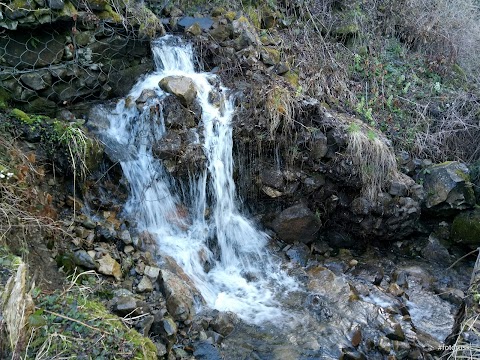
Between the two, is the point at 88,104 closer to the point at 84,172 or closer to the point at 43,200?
the point at 84,172

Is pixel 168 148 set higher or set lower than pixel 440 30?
lower

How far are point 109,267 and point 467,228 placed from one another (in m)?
4.25

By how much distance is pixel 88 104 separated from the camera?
467 centimetres

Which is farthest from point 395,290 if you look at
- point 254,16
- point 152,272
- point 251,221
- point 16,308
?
point 254,16

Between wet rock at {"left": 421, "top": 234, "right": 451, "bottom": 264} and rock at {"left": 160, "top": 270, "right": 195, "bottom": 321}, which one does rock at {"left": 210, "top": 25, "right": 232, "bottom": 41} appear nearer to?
rock at {"left": 160, "top": 270, "right": 195, "bottom": 321}

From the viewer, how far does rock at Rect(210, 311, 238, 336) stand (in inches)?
143

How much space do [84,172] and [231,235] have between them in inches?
66.8

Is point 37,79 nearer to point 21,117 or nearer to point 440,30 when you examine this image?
point 21,117

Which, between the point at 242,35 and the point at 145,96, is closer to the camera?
the point at 145,96

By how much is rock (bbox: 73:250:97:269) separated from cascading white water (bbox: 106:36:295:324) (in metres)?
1.01

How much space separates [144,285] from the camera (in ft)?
11.6

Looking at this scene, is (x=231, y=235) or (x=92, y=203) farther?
(x=231, y=235)

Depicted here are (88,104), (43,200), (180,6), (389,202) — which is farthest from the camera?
(180,6)

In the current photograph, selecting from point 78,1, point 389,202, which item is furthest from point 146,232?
point 389,202
